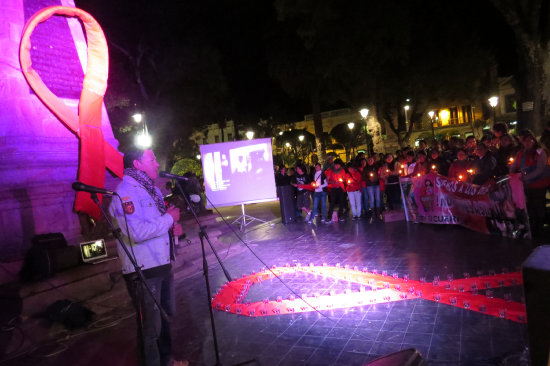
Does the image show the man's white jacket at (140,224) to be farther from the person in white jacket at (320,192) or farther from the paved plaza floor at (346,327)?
the person in white jacket at (320,192)

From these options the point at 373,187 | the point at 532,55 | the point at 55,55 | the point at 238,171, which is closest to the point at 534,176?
the point at 373,187

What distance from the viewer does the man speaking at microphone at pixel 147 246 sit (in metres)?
3.25

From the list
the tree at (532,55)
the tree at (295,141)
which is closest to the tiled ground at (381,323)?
the tree at (532,55)

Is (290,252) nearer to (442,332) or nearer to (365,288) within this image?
(365,288)

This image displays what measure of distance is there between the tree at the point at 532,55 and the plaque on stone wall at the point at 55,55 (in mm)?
13109

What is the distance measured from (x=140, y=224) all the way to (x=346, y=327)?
2.59 m

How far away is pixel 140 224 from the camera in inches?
131

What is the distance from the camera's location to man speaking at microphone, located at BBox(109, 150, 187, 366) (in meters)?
3.25

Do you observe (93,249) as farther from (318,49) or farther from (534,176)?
(318,49)

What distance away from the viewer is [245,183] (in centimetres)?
1201

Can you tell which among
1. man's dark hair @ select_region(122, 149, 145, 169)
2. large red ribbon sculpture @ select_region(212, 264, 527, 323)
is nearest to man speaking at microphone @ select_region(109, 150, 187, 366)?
man's dark hair @ select_region(122, 149, 145, 169)

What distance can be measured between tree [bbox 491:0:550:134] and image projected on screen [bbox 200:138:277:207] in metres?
9.01

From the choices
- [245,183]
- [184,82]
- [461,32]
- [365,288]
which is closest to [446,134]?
[461,32]

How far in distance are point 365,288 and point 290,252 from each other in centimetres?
314
